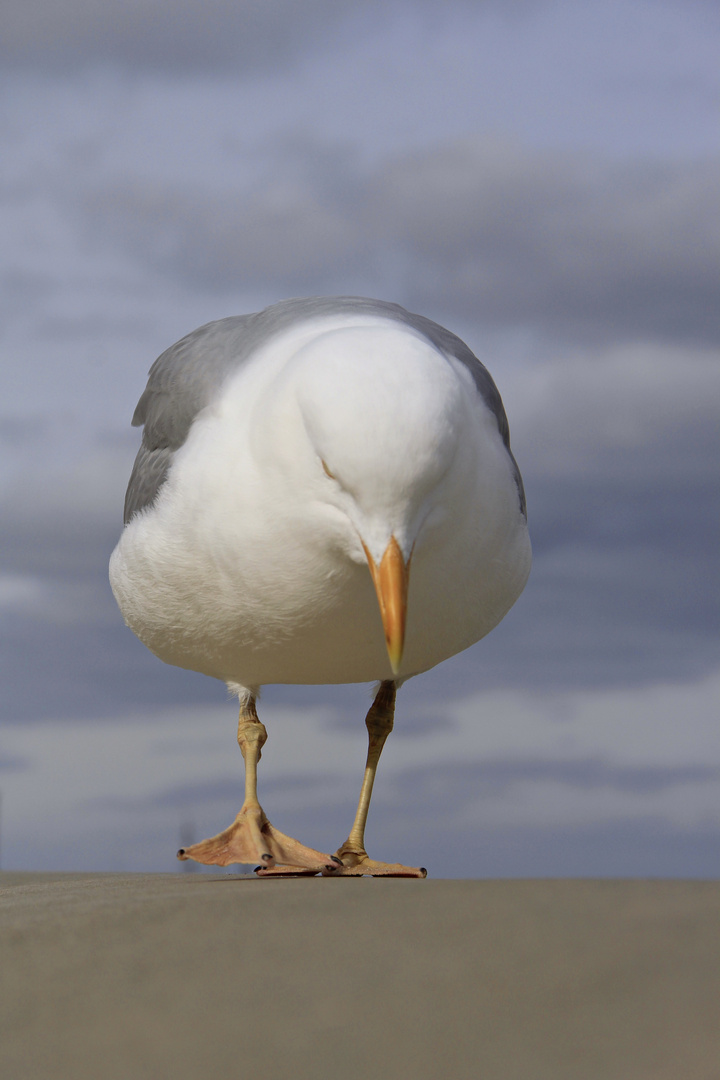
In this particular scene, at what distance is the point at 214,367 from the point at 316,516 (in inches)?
78.7

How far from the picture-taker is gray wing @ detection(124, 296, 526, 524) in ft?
25.3

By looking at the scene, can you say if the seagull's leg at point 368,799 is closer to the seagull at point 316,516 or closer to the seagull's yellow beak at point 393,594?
the seagull at point 316,516

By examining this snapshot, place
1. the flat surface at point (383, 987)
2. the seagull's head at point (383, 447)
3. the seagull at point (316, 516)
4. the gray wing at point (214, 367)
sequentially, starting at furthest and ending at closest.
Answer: the gray wing at point (214, 367), the seagull at point (316, 516), the seagull's head at point (383, 447), the flat surface at point (383, 987)

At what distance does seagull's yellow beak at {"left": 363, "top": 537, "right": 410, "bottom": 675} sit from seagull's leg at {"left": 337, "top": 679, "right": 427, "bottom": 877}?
8.20ft

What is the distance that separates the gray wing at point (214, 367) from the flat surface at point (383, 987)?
11.7ft

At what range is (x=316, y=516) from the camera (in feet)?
20.9

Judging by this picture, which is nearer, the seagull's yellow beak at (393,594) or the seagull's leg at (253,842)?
the seagull's yellow beak at (393,594)

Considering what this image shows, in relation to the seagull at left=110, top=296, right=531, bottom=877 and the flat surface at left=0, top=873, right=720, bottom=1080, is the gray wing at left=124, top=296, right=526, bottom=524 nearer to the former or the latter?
the seagull at left=110, top=296, right=531, bottom=877

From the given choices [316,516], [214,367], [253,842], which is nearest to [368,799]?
[253,842]

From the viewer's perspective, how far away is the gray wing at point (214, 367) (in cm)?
771

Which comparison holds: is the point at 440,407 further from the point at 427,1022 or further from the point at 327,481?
the point at 427,1022

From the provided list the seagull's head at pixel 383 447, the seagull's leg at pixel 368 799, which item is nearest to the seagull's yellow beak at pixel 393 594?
the seagull's head at pixel 383 447

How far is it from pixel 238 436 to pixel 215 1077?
13.3ft

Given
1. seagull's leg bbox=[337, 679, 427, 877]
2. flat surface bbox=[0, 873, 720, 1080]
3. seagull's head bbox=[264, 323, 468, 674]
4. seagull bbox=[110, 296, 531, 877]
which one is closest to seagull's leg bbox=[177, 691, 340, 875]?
seagull bbox=[110, 296, 531, 877]
